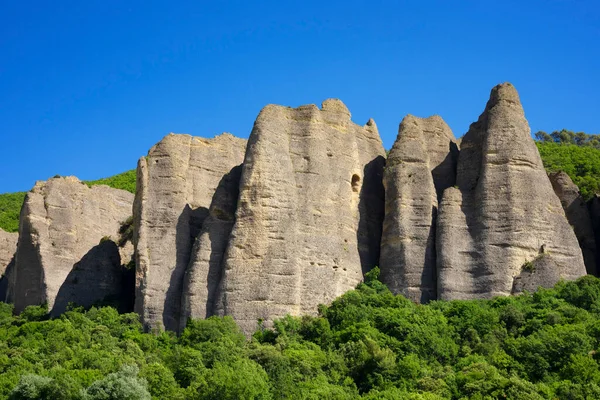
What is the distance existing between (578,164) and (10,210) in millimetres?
37294

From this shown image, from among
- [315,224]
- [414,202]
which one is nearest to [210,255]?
[315,224]

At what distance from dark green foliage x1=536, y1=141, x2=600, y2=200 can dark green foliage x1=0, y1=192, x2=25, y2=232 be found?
3126cm

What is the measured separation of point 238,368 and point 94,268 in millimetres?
14712

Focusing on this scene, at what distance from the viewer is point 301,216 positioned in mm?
51906

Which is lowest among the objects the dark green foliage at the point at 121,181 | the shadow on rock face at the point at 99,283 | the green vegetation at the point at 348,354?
the green vegetation at the point at 348,354

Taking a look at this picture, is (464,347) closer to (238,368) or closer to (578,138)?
(238,368)

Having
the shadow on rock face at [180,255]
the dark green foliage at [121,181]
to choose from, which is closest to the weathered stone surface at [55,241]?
the shadow on rock face at [180,255]

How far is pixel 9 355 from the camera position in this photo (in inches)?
1913

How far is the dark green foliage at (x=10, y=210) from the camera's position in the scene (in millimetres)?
77300

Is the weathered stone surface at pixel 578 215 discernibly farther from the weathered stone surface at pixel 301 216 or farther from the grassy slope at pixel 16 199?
the grassy slope at pixel 16 199

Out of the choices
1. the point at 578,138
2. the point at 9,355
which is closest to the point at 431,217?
the point at 9,355

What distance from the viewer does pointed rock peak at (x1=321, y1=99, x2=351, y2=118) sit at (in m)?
55.9

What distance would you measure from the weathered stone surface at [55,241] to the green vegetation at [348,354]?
4090mm

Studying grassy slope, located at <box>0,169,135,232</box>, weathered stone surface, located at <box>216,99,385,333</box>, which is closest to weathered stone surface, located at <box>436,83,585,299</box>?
weathered stone surface, located at <box>216,99,385,333</box>
